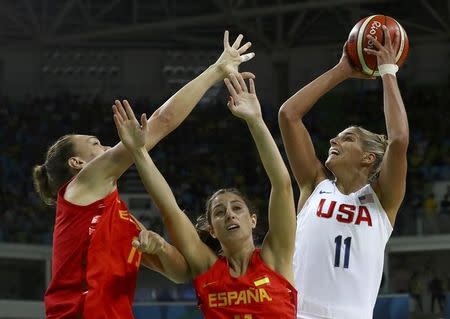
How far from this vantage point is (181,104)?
12.5 feet

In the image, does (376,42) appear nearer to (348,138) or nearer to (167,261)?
(348,138)

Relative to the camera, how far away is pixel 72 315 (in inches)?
139

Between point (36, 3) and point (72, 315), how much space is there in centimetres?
1869

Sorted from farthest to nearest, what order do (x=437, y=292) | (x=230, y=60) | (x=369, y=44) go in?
(x=437, y=292) → (x=369, y=44) → (x=230, y=60)

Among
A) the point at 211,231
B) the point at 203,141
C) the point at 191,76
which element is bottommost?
the point at 211,231

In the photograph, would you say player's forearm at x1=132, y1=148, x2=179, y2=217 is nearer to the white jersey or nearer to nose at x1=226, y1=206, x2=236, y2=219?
nose at x1=226, y1=206, x2=236, y2=219

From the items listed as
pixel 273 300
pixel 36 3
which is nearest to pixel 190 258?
pixel 273 300

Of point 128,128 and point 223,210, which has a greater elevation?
point 128,128

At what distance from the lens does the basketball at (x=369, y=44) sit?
447 cm

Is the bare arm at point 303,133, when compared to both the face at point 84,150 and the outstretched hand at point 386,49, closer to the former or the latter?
the outstretched hand at point 386,49

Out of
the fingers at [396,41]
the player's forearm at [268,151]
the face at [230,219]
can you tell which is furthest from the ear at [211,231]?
the fingers at [396,41]

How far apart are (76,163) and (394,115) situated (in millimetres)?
1479

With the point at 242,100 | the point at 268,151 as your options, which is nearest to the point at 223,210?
the point at 268,151

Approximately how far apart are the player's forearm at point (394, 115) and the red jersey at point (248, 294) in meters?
0.93
